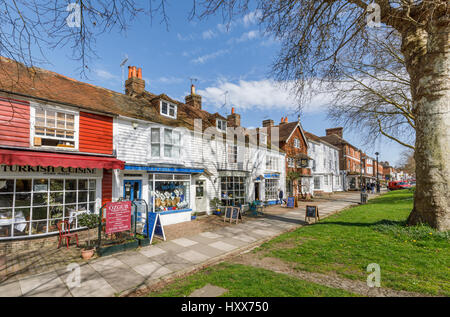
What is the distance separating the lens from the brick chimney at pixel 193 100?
65.3ft

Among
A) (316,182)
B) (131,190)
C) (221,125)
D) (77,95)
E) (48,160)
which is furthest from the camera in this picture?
(316,182)

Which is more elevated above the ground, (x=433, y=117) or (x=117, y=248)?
(x=433, y=117)

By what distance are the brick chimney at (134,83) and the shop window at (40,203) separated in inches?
319

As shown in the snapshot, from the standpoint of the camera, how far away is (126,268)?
6191 mm

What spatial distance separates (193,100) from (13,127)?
13.6m

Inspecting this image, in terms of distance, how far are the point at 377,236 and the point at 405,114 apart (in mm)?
11216

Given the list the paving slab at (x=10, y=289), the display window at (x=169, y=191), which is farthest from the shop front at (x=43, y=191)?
the paving slab at (x=10, y=289)

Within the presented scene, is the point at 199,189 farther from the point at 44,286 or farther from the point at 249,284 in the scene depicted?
the point at 249,284

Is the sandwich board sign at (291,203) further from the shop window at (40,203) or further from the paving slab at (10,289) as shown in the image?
the paving slab at (10,289)

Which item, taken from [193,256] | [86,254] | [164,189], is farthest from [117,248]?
[164,189]

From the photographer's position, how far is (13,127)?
8.20 metres

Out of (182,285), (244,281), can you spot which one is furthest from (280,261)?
(182,285)
